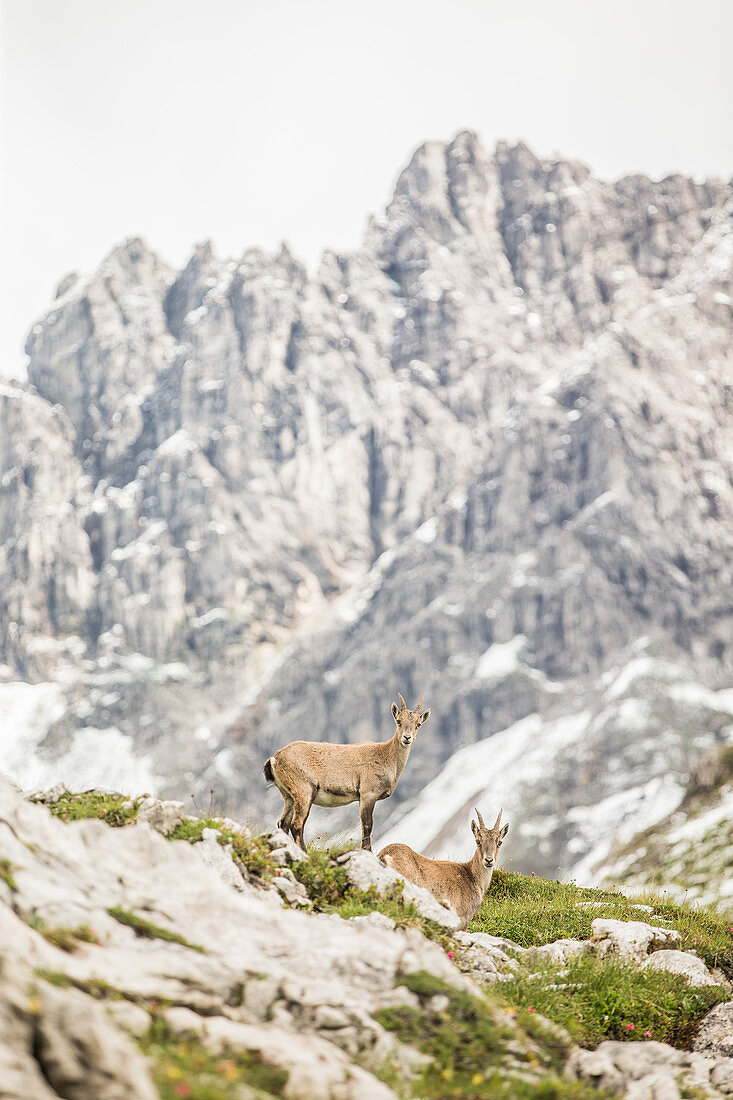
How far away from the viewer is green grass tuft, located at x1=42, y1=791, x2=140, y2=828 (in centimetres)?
1484

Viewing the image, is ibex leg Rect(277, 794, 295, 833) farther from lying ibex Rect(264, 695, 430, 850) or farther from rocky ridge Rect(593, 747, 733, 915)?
rocky ridge Rect(593, 747, 733, 915)

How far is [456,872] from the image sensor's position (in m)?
18.2

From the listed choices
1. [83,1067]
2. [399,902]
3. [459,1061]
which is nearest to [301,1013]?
[459,1061]

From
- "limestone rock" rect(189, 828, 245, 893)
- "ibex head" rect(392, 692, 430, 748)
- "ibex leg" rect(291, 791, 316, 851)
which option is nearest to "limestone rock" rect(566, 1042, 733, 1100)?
"limestone rock" rect(189, 828, 245, 893)

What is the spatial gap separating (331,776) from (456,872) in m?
3.28

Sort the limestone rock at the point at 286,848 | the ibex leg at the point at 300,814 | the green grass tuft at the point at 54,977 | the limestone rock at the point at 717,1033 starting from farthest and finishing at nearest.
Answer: the ibex leg at the point at 300,814, the limestone rock at the point at 286,848, the limestone rock at the point at 717,1033, the green grass tuft at the point at 54,977

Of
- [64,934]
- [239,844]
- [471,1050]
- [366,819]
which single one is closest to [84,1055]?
[64,934]

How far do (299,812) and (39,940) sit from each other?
861cm

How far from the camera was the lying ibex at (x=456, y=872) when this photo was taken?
57.1 ft

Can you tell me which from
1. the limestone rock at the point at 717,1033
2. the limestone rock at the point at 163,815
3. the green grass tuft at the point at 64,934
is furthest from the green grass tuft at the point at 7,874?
the limestone rock at the point at 717,1033

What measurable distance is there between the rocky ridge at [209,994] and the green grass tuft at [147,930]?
0.02 meters

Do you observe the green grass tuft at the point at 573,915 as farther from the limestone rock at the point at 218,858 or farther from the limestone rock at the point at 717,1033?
the limestone rock at the point at 218,858

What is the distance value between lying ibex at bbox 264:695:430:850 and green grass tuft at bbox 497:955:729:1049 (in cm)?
411

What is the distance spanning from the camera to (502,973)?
1427 cm
